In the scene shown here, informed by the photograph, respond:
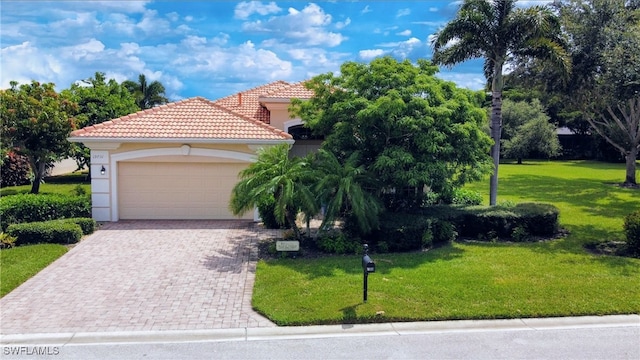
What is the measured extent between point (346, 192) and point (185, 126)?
7.63m

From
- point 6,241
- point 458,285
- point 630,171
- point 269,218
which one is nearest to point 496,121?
point 269,218

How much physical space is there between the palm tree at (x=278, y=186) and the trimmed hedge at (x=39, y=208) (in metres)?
6.26

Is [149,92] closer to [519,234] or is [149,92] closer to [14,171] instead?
[14,171]

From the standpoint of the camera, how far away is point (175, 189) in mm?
16828

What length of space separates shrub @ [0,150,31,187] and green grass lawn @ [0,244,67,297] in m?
17.8

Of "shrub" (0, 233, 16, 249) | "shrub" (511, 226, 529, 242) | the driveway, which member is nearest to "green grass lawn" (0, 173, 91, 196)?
"shrub" (0, 233, 16, 249)

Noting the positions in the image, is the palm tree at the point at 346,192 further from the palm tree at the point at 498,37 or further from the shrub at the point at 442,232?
the palm tree at the point at 498,37

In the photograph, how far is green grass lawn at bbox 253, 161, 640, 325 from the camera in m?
8.45

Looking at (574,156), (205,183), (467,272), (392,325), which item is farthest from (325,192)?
(574,156)

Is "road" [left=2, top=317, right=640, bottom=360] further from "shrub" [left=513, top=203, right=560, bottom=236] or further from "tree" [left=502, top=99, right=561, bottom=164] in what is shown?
"tree" [left=502, top=99, right=561, bottom=164]

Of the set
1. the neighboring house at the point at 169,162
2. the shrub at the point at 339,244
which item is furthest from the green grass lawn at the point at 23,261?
the shrub at the point at 339,244

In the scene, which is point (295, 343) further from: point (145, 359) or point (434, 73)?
point (434, 73)

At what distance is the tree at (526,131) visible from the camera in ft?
136

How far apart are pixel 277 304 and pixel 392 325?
2158 mm
